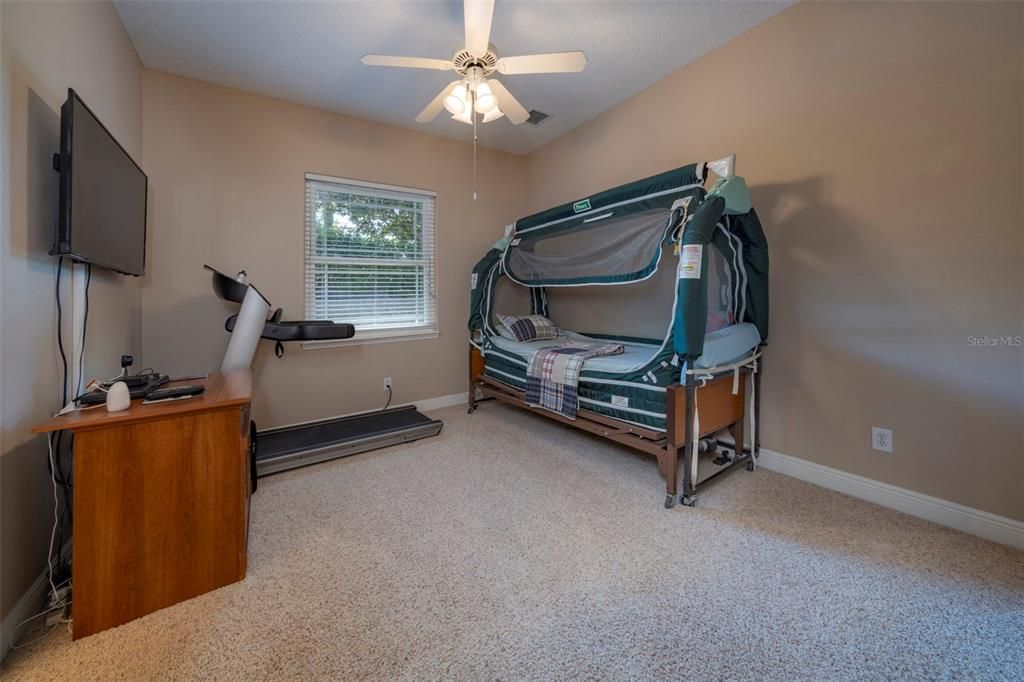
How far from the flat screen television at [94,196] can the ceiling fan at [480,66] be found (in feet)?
3.68

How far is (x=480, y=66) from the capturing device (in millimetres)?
1903

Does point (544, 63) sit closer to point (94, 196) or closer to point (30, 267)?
point (94, 196)

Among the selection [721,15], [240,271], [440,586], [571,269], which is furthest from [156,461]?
[721,15]

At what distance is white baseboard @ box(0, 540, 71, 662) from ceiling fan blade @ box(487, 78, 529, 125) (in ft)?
8.89

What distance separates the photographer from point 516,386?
9.89ft

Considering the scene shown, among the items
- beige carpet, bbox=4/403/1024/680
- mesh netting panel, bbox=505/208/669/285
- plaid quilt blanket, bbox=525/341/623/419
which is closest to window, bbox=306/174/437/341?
mesh netting panel, bbox=505/208/669/285

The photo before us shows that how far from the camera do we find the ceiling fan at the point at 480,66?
5.43 feet

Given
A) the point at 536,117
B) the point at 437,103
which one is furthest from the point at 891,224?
the point at 536,117

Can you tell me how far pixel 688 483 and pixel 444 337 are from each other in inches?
99.8

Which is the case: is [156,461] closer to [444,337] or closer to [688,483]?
[688,483]

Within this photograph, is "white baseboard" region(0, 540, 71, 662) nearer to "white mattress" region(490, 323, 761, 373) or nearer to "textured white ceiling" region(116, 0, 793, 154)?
"white mattress" region(490, 323, 761, 373)

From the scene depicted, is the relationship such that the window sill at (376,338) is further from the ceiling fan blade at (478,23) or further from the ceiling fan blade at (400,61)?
the ceiling fan blade at (478,23)

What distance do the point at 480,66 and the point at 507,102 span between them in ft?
0.77

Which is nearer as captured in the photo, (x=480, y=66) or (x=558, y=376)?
(x=480, y=66)
